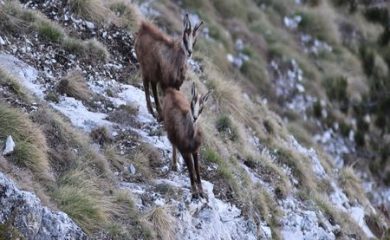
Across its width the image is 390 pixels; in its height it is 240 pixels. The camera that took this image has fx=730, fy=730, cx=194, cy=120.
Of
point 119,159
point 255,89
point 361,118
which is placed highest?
point 119,159

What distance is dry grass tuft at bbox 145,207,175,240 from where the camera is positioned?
739 cm

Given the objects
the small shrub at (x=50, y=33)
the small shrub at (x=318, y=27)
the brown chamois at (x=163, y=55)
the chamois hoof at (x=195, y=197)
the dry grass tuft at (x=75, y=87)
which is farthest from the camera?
the small shrub at (x=318, y=27)

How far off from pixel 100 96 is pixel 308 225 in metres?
3.30

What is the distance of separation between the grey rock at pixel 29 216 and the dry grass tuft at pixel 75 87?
3017mm

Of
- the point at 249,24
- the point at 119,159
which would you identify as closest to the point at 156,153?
the point at 119,159

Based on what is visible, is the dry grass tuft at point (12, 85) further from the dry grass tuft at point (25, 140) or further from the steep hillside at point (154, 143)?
the dry grass tuft at point (25, 140)

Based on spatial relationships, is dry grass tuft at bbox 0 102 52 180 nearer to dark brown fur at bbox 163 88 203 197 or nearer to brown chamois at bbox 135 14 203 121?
dark brown fur at bbox 163 88 203 197

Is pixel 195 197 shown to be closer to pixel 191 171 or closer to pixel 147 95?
pixel 191 171

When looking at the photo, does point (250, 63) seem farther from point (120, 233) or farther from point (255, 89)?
point (120, 233)

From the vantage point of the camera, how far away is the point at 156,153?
28.5ft

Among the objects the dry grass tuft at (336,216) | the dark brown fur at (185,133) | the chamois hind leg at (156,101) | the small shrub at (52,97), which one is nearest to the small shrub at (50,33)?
the small shrub at (52,97)

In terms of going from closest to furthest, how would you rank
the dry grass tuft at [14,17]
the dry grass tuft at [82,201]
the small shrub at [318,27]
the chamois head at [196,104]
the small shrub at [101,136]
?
the dry grass tuft at [82,201]
the chamois head at [196,104]
the small shrub at [101,136]
the dry grass tuft at [14,17]
the small shrub at [318,27]

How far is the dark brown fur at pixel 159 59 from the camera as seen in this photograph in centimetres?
873

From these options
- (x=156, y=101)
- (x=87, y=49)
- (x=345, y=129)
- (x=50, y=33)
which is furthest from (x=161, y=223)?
(x=345, y=129)
